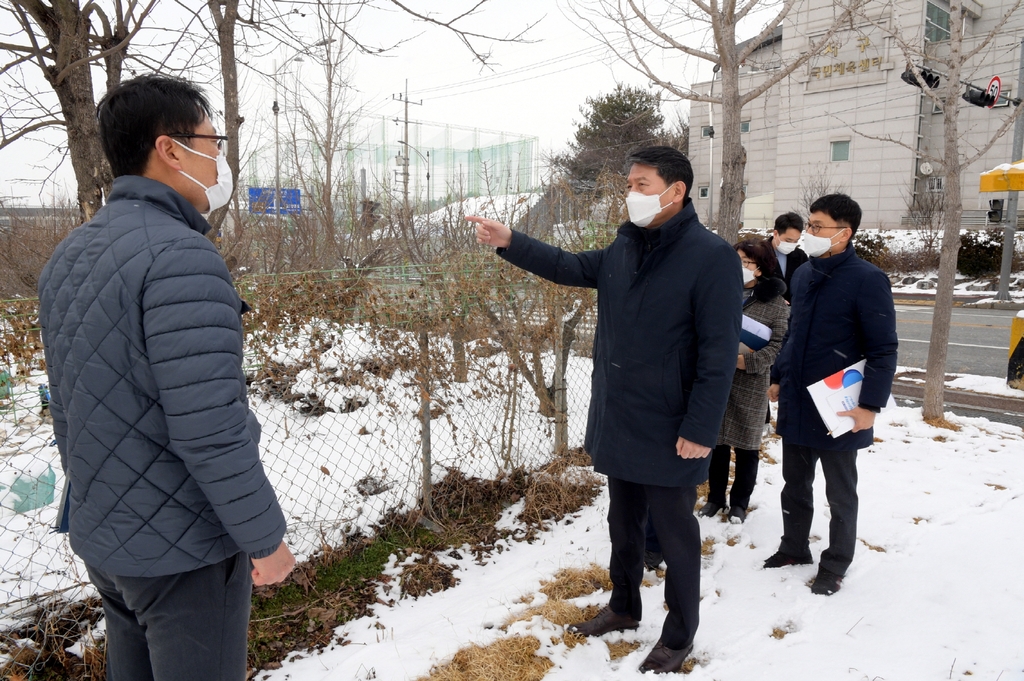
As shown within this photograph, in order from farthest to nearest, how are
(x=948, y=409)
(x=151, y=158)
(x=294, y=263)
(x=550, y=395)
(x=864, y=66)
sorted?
(x=864, y=66) → (x=294, y=263) → (x=948, y=409) → (x=550, y=395) → (x=151, y=158)

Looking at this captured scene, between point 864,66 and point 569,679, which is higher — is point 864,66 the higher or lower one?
the higher one

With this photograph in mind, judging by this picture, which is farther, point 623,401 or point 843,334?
point 843,334

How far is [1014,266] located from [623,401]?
23.9 meters

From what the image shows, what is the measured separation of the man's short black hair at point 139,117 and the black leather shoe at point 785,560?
11.0 ft

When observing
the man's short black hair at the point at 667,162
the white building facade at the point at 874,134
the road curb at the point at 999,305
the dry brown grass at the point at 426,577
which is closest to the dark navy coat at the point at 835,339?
the man's short black hair at the point at 667,162

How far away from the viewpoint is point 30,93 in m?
4.16

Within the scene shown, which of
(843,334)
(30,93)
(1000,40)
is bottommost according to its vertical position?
(843,334)

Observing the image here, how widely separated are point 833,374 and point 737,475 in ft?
3.69

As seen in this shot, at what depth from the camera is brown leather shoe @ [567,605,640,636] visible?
2.78m

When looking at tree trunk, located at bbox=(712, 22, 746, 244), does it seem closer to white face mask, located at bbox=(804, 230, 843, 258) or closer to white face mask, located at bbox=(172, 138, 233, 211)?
white face mask, located at bbox=(804, 230, 843, 258)

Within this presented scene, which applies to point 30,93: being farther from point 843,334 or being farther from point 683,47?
point 843,334

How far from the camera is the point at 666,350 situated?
2.41 metres

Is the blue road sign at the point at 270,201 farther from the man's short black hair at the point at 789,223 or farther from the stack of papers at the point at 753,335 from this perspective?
the stack of papers at the point at 753,335

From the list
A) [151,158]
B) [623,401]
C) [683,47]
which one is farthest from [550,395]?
[151,158]
